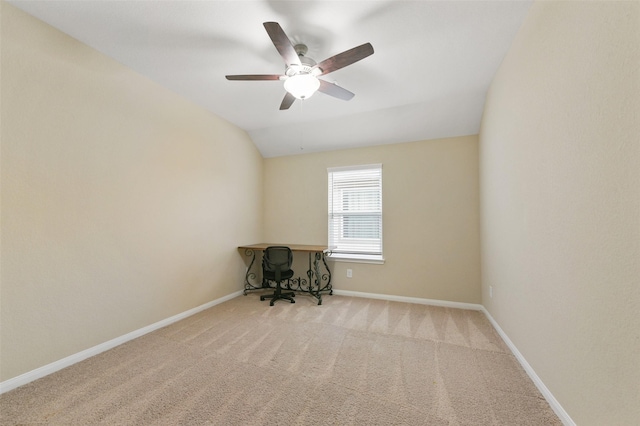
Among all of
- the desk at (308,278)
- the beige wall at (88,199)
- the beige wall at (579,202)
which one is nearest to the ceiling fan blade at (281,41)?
the beige wall at (579,202)

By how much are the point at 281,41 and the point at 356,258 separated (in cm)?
297

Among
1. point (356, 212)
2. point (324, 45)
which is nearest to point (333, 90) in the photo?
point (324, 45)

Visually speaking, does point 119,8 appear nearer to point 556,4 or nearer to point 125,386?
point 125,386

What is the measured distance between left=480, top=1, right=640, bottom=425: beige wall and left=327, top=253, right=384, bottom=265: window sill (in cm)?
178

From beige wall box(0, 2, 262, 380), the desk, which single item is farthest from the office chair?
beige wall box(0, 2, 262, 380)

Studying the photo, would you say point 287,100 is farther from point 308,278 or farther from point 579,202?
point 308,278

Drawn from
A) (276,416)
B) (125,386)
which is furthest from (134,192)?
(276,416)

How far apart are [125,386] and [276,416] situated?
1149 mm

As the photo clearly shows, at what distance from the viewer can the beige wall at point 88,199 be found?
174cm

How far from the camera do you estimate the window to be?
12.5ft

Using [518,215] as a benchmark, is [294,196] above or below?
above

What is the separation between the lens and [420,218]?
11.6ft

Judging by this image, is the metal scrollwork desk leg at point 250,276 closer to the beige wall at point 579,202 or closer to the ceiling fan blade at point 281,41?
the ceiling fan blade at point 281,41

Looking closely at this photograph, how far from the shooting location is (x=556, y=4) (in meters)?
1.40
